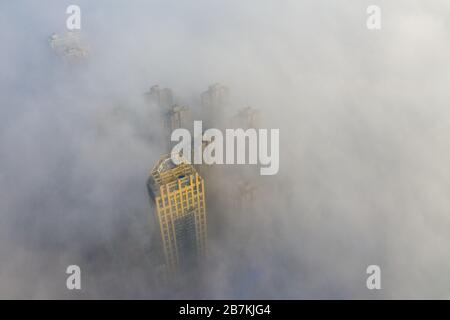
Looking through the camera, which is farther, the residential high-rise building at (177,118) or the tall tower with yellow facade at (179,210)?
the residential high-rise building at (177,118)

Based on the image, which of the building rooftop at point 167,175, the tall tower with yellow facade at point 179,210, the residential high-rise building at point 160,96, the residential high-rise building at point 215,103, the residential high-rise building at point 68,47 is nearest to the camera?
the building rooftop at point 167,175

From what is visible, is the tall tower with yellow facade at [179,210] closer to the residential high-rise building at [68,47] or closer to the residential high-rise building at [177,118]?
the residential high-rise building at [177,118]

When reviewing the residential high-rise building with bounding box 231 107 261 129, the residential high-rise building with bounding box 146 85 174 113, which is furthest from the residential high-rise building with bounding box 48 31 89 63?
the residential high-rise building with bounding box 231 107 261 129

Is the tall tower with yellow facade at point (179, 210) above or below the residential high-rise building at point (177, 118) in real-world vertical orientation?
below

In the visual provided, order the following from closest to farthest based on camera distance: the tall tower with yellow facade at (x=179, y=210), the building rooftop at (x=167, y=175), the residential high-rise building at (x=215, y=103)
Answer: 1. the building rooftop at (x=167, y=175)
2. the tall tower with yellow facade at (x=179, y=210)
3. the residential high-rise building at (x=215, y=103)

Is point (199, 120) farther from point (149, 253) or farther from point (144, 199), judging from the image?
point (149, 253)

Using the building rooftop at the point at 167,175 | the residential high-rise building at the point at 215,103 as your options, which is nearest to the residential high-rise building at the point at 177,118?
the residential high-rise building at the point at 215,103

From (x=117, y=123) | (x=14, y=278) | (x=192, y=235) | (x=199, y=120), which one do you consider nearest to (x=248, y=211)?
(x=192, y=235)

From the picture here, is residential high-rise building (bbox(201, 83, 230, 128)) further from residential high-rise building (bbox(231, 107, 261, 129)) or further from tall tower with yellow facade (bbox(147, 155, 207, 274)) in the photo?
tall tower with yellow facade (bbox(147, 155, 207, 274))

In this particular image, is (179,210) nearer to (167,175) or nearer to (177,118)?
(167,175)
